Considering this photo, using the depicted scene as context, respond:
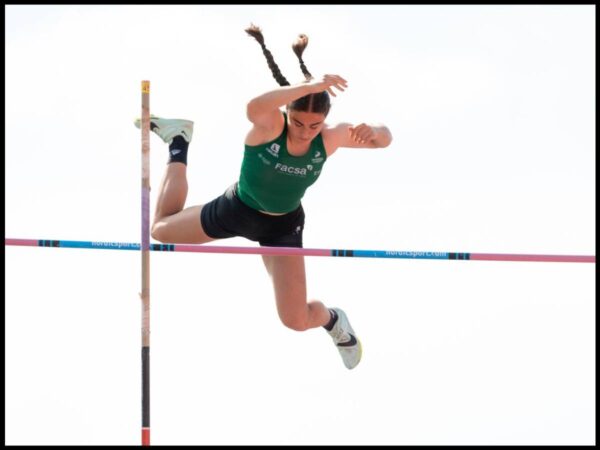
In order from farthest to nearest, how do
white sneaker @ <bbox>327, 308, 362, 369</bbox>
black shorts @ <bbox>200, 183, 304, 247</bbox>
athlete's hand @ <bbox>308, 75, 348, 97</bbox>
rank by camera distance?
white sneaker @ <bbox>327, 308, 362, 369</bbox> → black shorts @ <bbox>200, 183, 304, 247</bbox> → athlete's hand @ <bbox>308, 75, 348, 97</bbox>

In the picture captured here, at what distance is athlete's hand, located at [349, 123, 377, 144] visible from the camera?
300 inches

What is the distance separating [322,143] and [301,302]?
1194 millimetres

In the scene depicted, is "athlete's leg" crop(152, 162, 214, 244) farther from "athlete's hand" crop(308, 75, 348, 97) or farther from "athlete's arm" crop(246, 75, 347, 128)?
"athlete's hand" crop(308, 75, 348, 97)

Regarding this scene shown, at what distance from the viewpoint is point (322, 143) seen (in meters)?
8.02

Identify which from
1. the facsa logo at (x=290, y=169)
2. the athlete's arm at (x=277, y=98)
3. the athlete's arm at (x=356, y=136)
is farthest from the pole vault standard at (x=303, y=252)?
the athlete's arm at (x=277, y=98)

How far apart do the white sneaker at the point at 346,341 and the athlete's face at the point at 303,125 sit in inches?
69.6

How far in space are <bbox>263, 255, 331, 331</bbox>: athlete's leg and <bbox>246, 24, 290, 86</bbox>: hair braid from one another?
1.27 meters

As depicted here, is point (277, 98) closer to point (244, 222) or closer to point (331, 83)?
point (331, 83)

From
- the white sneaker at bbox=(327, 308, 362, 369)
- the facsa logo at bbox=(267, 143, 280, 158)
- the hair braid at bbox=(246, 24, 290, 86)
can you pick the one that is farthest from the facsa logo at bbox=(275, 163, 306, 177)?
the white sneaker at bbox=(327, 308, 362, 369)

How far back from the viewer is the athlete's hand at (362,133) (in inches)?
300

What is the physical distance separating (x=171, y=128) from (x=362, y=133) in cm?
169

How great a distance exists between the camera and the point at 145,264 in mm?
7496

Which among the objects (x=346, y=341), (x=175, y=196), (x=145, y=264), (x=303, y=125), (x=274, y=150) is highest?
(x=303, y=125)

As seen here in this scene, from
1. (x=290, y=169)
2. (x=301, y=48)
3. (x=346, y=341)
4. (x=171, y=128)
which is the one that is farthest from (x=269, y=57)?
(x=346, y=341)
